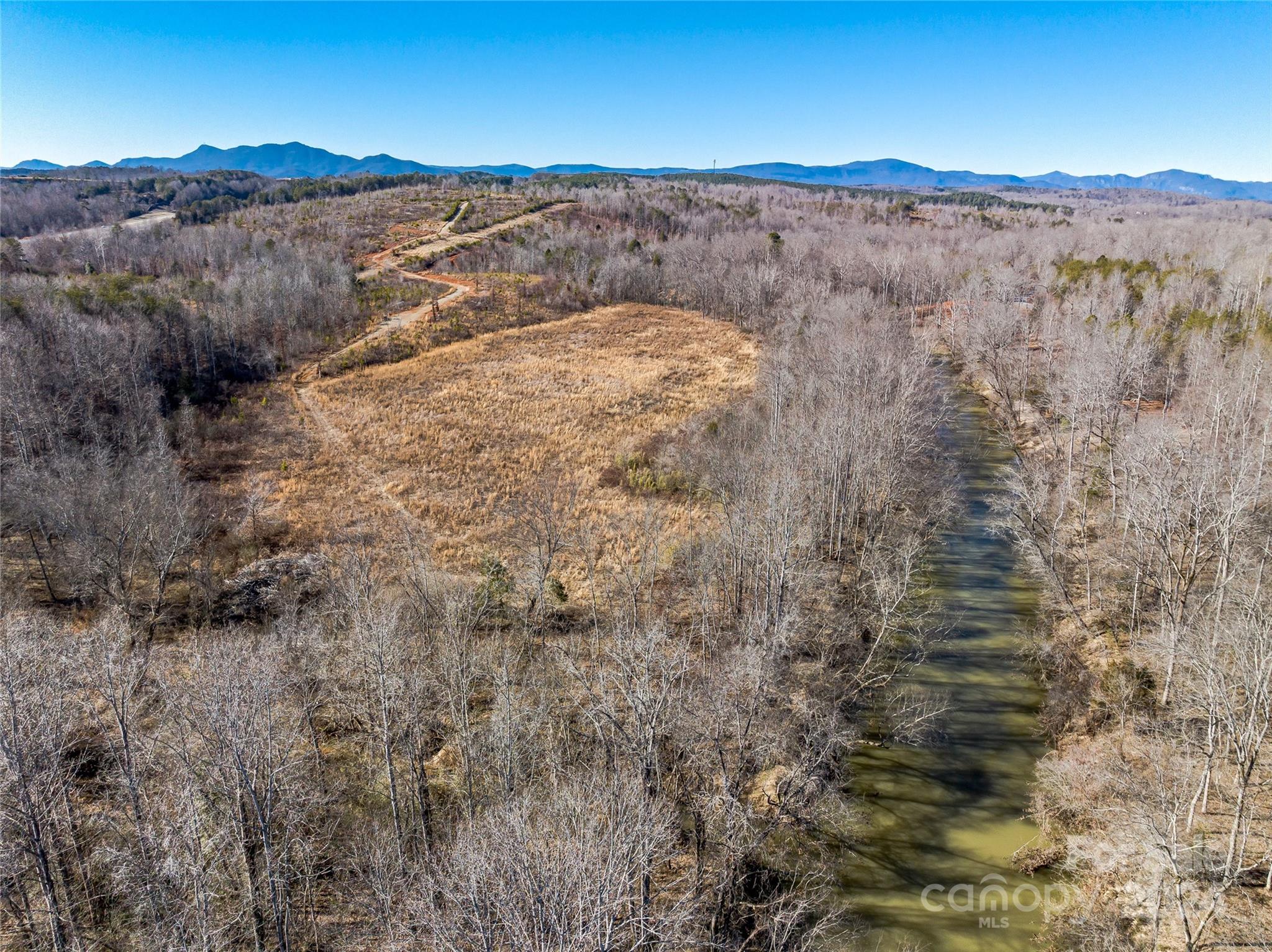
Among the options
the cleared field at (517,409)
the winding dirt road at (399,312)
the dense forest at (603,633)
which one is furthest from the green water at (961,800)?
the winding dirt road at (399,312)

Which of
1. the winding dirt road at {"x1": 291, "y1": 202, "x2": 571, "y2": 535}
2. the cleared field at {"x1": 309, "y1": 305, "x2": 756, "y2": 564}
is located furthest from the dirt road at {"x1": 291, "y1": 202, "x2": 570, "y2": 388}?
the cleared field at {"x1": 309, "y1": 305, "x2": 756, "y2": 564}

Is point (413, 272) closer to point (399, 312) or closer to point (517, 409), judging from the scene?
point (399, 312)

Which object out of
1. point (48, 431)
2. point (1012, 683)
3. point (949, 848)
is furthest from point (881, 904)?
point (48, 431)

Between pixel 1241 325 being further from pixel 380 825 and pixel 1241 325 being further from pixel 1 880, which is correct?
pixel 1 880

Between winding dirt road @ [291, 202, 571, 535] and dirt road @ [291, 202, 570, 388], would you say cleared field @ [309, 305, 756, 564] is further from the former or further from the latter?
dirt road @ [291, 202, 570, 388]

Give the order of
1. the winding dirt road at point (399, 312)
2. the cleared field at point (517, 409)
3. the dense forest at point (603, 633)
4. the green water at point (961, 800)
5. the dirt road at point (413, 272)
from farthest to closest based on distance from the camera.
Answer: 1. the dirt road at point (413, 272)
2. the winding dirt road at point (399, 312)
3. the cleared field at point (517, 409)
4. the green water at point (961, 800)
5. the dense forest at point (603, 633)

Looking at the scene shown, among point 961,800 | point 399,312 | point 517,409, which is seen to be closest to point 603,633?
point 961,800

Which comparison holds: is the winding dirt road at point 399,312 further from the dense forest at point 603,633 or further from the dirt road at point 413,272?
the dense forest at point 603,633
